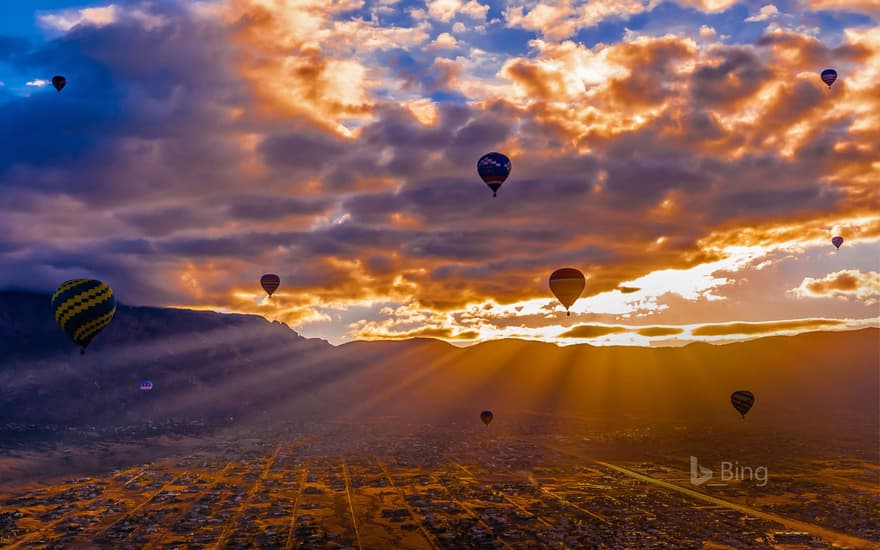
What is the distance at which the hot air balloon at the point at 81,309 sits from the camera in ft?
201

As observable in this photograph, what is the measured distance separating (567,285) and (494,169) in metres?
12.0

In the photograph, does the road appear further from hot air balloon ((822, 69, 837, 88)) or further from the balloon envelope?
the balloon envelope

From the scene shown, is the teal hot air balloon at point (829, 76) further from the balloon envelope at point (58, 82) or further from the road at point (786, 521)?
the balloon envelope at point (58, 82)

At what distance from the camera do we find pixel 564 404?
19375cm

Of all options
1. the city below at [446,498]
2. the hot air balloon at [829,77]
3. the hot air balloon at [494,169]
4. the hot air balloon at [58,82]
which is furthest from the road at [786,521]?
the hot air balloon at [58,82]

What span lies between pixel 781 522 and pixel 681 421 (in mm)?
98516

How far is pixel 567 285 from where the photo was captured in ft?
220

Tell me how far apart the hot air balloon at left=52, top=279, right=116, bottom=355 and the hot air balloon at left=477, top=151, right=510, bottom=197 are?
3253 cm

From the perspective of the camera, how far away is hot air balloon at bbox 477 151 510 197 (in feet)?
208

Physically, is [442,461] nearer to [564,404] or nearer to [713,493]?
[713,493]

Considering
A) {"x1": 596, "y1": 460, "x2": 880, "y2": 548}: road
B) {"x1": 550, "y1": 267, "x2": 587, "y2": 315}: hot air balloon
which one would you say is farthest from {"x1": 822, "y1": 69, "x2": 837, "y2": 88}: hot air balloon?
{"x1": 596, "y1": 460, "x2": 880, "y2": 548}: road

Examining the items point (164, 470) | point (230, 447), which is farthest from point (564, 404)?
point (164, 470)

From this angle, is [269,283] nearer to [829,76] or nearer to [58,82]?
[58,82]

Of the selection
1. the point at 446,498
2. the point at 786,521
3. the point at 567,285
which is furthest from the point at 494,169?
the point at 786,521
